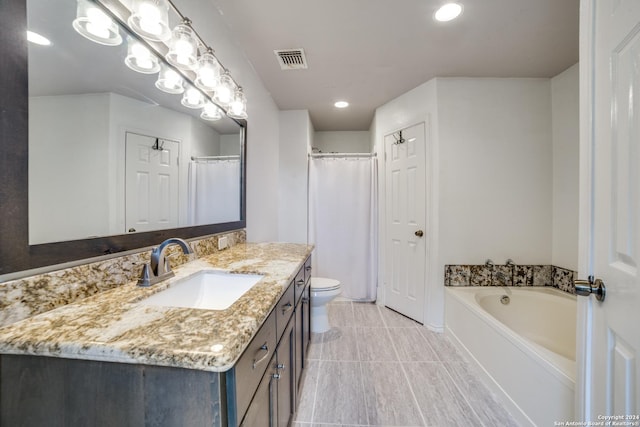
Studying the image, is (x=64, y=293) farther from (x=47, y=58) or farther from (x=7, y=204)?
(x=47, y=58)

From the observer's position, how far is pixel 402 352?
1842 millimetres

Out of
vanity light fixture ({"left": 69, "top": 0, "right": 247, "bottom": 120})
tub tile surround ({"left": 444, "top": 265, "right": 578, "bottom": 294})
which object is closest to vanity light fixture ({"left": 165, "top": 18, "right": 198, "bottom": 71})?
vanity light fixture ({"left": 69, "top": 0, "right": 247, "bottom": 120})

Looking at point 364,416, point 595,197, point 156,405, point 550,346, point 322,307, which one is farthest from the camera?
point 322,307

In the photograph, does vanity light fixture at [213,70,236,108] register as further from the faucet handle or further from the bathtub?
the bathtub

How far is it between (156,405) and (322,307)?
1.72 metres

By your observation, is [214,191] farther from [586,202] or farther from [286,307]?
[586,202]

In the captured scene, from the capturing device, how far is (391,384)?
4.94 feet

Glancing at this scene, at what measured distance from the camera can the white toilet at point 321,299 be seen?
1983mm

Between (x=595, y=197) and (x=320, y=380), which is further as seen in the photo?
(x=320, y=380)

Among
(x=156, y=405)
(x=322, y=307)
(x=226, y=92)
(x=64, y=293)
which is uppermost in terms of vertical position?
(x=226, y=92)

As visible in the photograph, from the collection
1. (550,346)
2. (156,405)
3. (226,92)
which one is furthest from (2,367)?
(550,346)

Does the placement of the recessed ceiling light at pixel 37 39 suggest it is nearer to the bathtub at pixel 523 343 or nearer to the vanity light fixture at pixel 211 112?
the vanity light fixture at pixel 211 112

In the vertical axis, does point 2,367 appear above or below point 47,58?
below

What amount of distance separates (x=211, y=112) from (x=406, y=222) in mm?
2014
